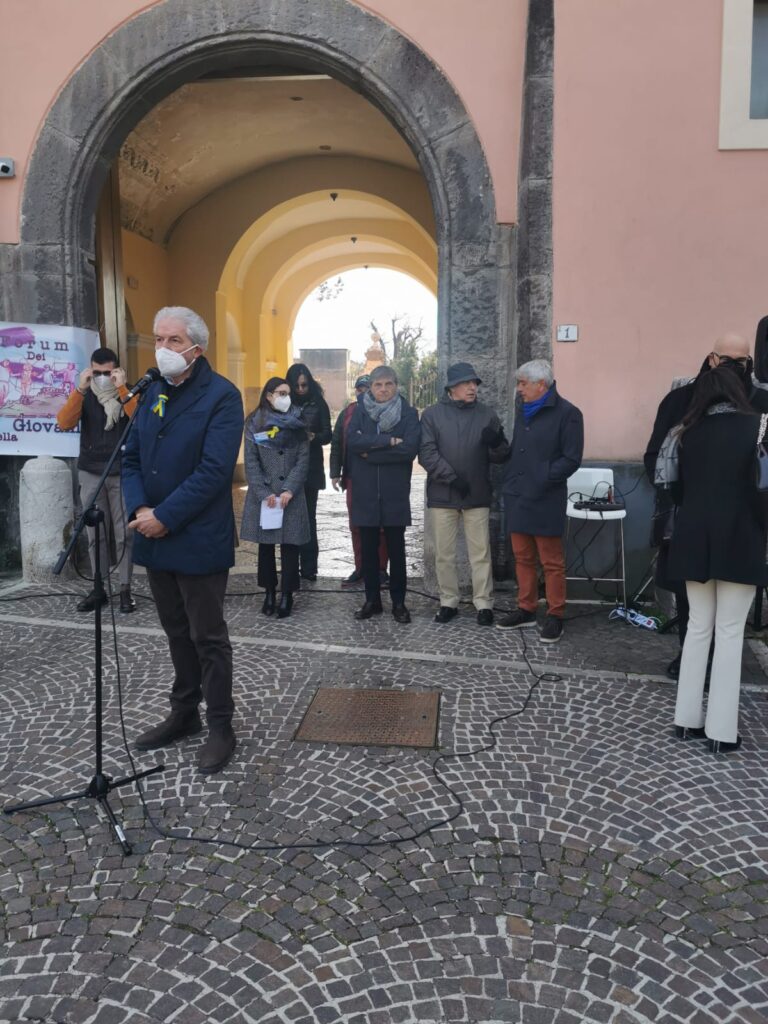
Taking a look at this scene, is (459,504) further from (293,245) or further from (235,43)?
(293,245)

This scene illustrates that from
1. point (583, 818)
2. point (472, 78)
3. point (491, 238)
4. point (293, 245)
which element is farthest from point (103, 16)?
point (293, 245)

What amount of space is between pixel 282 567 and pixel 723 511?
10.8ft

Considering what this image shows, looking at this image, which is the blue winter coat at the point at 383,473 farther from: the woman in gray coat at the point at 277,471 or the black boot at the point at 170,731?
the black boot at the point at 170,731

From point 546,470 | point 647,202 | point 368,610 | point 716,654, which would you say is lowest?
point 368,610

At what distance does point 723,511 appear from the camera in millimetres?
3732

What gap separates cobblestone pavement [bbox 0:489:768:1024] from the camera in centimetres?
231

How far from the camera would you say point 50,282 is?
284 inches

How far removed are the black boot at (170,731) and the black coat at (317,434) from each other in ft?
9.51

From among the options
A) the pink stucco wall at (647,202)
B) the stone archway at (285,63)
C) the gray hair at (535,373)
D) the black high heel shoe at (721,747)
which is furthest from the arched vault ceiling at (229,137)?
the black high heel shoe at (721,747)

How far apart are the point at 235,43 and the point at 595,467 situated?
4.56m

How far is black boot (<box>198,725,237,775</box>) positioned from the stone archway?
394 centimetres

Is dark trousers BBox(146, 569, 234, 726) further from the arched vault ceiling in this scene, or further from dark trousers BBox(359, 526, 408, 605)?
the arched vault ceiling

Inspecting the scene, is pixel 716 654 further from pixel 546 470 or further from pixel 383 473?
pixel 383 473

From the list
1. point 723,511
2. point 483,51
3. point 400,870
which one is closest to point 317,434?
point 483,51
